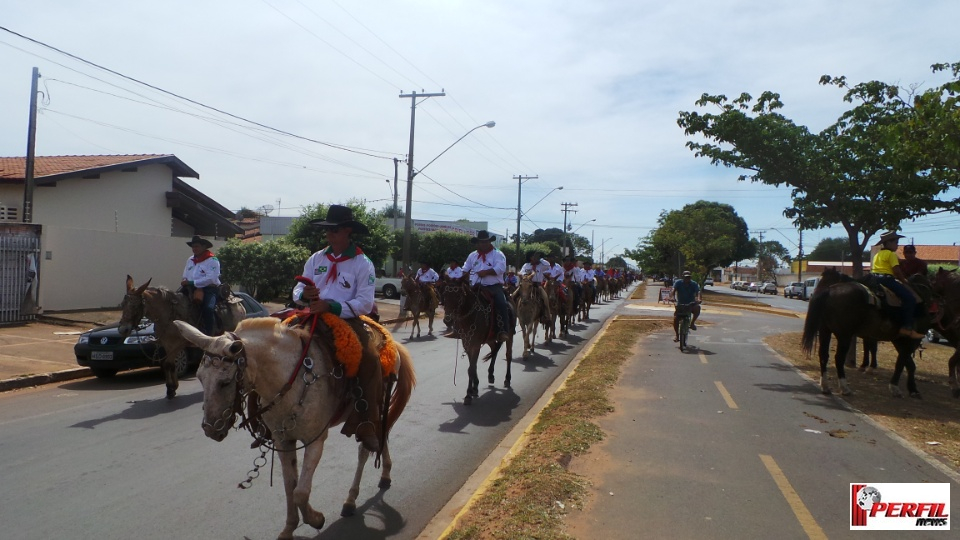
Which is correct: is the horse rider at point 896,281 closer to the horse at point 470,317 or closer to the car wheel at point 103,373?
the horse at point 470,317

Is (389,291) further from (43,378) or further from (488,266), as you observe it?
(488,266)

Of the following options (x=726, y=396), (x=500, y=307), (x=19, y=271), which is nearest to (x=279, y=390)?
(x=500, y=307)

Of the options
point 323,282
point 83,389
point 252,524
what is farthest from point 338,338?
point 83,389

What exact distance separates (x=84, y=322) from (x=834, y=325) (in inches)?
666

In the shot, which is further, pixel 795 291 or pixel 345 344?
pixel 795 291

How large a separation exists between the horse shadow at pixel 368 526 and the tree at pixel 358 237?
2504cm

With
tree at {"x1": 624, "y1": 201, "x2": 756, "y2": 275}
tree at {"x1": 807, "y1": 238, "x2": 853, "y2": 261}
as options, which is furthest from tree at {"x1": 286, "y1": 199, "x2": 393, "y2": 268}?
tree at {"x1": 807, "y1": 238, "x2": 853, "y2": 261}

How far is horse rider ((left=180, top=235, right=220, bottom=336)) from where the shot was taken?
381 inches

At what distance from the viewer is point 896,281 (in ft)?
32.2

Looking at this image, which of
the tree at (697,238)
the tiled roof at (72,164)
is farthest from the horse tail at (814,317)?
the tree at (697,238)

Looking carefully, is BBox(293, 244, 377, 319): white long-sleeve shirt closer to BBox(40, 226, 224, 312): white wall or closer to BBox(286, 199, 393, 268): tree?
BBox(40, 226, 224, 312): white wall

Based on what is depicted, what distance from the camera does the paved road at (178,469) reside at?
4.75m

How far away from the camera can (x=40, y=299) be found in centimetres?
1711

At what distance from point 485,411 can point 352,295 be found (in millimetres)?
4399
